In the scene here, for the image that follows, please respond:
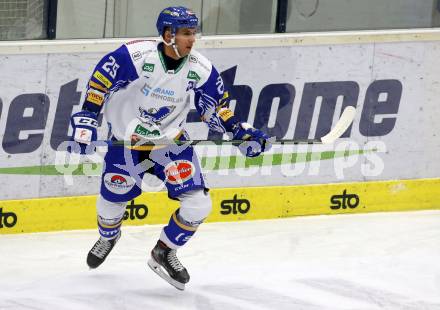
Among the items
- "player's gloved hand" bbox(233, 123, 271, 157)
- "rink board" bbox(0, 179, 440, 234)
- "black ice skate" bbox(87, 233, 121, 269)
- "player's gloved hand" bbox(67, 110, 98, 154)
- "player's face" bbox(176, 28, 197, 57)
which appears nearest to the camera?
"player's gloved hand" bbox(67, 110, 98, 154)

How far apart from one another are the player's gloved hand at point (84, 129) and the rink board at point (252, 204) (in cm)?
152

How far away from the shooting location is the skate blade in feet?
19.7

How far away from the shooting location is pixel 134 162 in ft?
19.6

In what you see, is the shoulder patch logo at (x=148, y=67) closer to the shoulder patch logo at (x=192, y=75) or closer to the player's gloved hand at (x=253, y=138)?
the shoulder patch logo at (x=192, y=75)

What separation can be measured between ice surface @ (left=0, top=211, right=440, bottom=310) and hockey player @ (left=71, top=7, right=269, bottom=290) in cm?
29

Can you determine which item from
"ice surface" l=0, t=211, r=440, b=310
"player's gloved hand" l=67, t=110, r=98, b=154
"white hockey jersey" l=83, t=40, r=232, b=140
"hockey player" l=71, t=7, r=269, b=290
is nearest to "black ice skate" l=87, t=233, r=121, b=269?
"ice surface" l=0, t=211, r=440, b=310

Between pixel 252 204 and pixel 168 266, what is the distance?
1734 mm

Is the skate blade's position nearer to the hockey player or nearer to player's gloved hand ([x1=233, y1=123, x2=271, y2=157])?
the hockey player

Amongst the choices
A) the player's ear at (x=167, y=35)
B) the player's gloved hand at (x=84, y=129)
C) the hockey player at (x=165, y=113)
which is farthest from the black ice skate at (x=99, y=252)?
the player's ear at (x=167, y=35)

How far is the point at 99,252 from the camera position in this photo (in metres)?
6.32

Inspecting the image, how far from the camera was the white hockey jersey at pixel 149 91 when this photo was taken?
5836 mm

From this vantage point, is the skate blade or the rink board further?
the rink board

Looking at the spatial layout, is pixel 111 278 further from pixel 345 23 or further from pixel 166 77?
pixel 345 23

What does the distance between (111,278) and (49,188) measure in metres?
1.20
